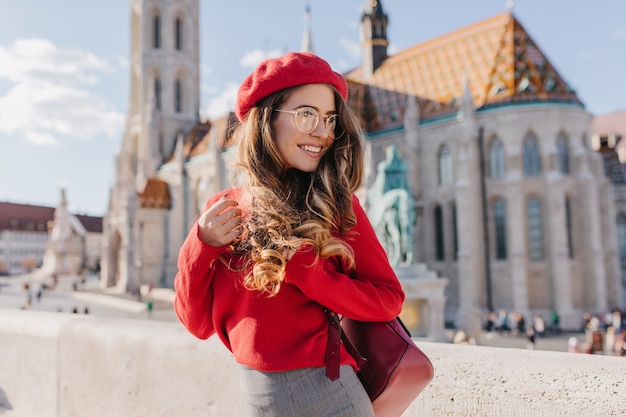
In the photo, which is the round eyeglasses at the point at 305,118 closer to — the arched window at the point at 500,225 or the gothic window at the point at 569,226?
the arched window at the point at 500,225

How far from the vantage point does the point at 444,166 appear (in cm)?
2969

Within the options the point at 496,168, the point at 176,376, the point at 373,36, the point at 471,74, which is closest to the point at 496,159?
the point at 496,168

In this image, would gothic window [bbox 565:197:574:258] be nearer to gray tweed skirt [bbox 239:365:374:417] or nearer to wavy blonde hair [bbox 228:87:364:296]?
wavy blonde hair [bbox 228:87:364:296]

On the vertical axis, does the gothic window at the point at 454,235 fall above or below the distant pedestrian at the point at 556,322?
above

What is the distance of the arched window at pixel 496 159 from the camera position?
28.1 metres

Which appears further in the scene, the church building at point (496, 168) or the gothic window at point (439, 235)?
the gothic window at point (439, 235)

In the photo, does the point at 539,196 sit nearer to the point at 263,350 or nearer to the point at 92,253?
the point at 263,350

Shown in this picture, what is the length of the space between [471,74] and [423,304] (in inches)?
831

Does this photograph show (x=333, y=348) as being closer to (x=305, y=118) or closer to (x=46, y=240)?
(x=305, y=118)

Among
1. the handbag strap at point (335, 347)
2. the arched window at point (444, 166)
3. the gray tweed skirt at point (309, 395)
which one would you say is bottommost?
the gray tweed skirt at point (309, 395)

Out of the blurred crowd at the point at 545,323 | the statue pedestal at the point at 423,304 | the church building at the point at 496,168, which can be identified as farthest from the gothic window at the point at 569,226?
the statue pedestal at the point at 423,304

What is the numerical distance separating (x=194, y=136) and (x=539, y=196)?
2784 centimetres

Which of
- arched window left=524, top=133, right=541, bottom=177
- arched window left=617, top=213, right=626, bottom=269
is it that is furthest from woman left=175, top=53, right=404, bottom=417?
arched window left=617, top=213, right=626, bottom=269

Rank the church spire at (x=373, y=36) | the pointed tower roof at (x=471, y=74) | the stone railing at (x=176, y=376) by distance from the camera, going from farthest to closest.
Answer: the church spire at (x=373, y=36) → the pointed tower roof at (x=471, y=74) → the stone railing at (x=176, y=376)
